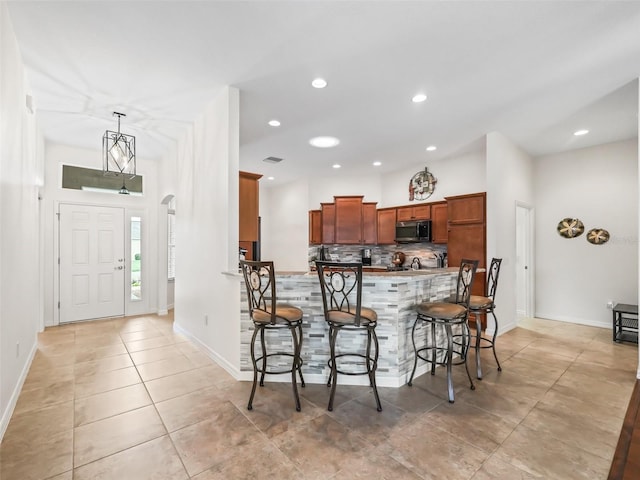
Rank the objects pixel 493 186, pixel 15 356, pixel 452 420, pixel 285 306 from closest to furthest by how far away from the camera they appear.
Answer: pixel 452 420, pixel 15 356, pixel 285 306, pixel 493 186

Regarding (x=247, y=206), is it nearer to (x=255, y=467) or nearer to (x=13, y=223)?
(x=13, y=223)

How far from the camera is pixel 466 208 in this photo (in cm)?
481

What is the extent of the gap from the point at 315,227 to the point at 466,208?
322 cm

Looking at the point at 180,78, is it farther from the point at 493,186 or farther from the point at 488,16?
the point at 493,186

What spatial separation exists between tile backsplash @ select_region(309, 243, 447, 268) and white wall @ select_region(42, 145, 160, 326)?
10.7 feet

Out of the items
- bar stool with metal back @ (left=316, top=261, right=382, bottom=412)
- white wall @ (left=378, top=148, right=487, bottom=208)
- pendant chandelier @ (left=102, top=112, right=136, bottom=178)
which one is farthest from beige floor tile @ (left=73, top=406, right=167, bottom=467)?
white wall @ (left=378, top=148, right=487, bottom=208)

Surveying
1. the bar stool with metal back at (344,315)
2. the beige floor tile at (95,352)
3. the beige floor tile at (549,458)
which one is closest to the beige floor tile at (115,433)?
the bar stool with metal back at (344,315)

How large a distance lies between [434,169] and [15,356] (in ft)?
20.6

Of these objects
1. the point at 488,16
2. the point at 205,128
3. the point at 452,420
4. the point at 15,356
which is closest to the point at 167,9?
the point at 205,128

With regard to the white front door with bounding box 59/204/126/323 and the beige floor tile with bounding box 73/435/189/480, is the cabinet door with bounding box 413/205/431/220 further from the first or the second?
the white front door with bounding box 59/204/126/323

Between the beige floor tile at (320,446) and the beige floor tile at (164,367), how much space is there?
1623 millimetres

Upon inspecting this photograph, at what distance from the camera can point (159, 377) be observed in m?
3.01

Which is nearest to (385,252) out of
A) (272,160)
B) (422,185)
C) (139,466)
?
(422,185)

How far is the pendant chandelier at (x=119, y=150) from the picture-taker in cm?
362
